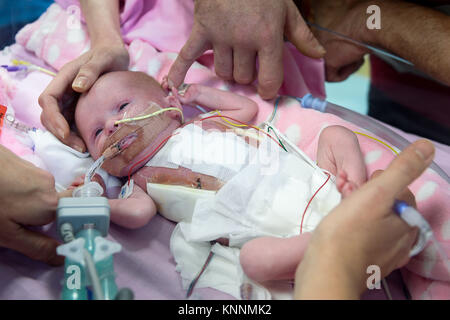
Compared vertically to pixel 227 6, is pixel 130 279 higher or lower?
lower

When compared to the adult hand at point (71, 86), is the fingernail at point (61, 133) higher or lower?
lower

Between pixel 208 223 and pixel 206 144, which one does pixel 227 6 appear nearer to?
pixel 206 144

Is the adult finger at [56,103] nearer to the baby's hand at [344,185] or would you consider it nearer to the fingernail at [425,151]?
the baby's hand at [344,185]

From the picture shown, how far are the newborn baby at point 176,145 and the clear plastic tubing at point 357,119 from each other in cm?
19

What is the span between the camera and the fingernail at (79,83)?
1217mm

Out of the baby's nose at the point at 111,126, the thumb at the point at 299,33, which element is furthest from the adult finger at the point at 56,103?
the thumb at the point at 299,33

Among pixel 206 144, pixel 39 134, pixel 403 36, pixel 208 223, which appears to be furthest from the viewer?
pixel 403 36

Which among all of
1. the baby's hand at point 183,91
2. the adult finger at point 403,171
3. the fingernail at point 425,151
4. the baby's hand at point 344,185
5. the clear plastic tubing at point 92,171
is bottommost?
the clear plastic tubing at point 92,171

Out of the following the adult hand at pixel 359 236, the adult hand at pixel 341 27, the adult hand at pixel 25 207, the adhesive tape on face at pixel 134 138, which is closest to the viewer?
the adult hand at pixel 359 236

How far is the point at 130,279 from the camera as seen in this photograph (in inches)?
34.4

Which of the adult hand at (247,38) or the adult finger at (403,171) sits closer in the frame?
the adult finger at (403,171)

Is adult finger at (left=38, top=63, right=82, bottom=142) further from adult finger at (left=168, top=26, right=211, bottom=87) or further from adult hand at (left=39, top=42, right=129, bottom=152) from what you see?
adult finger at (left=168, top=26, right=211, bottom=87)

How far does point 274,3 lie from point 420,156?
0.70m
